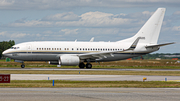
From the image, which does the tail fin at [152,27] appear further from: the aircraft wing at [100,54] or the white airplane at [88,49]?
the aircraft wing at [100,54]

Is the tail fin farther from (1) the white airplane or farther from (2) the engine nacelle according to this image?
(2) the engine nacelle

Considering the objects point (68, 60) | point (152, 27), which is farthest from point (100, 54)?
point (152, 27)

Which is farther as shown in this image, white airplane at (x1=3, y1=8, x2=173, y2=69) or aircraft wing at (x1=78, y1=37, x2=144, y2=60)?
aircraft wing at (x1=78, y1=37, x2=144, y2=60)

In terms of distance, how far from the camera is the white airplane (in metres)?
51.1

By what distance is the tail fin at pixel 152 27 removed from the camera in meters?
57.0

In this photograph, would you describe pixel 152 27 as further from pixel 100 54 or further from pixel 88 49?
pixel 88 49

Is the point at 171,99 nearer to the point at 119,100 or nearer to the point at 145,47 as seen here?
the point at 119,100

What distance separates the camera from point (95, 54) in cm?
5150

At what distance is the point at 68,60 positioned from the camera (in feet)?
165

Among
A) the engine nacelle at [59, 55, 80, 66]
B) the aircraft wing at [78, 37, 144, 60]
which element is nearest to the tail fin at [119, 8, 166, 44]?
the aircraft wing at [78, 37, 144, 60]

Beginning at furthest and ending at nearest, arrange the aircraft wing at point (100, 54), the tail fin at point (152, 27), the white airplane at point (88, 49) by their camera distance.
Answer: the tail fin at point (152, 27), the aircraft wing at point (100, 54), the white airplane at point (88, 49)

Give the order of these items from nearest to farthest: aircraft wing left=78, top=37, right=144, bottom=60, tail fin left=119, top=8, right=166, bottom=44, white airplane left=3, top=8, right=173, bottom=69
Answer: white airplane left=3, top=8, right=173, bottom=69, aircraft wing left=78, top=37, right=144, bottom=60, tail fin left=119, top=8, right=166, bottom=44

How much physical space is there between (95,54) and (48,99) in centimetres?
3589

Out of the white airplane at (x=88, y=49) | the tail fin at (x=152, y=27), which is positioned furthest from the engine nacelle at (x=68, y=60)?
the tail fin at (x=152, y=27)
